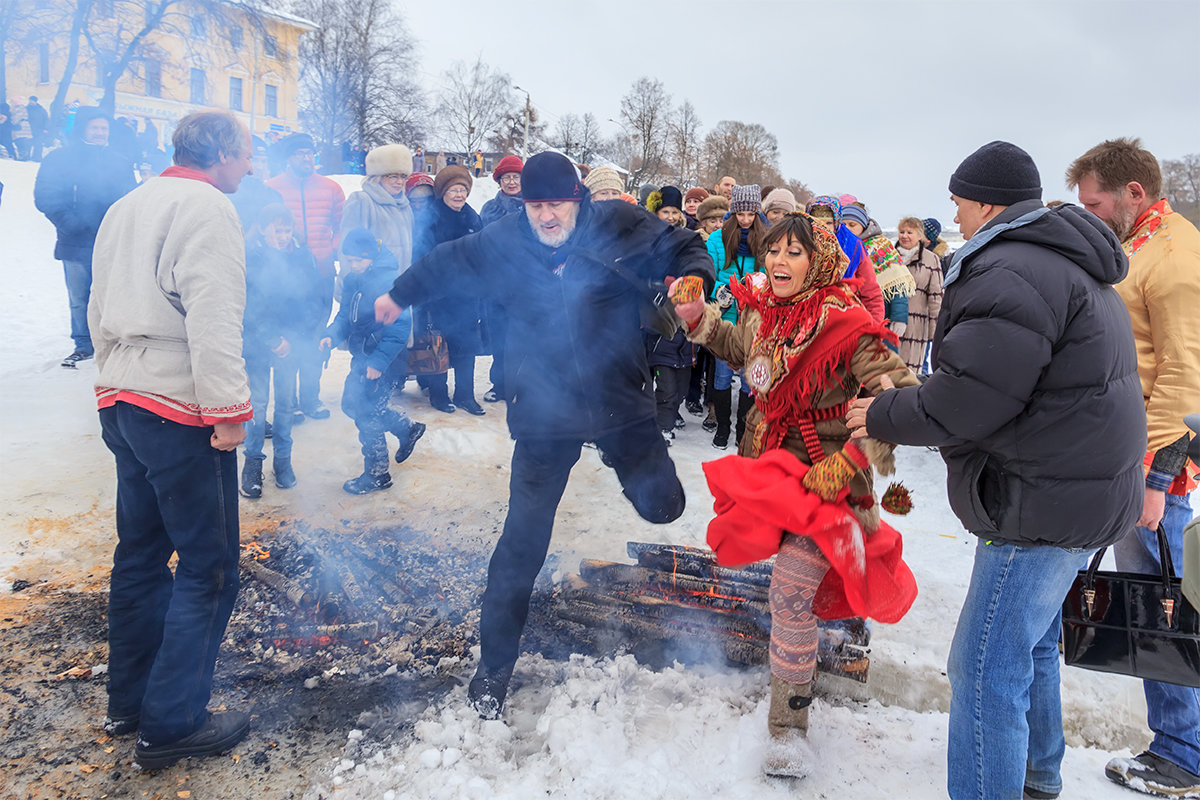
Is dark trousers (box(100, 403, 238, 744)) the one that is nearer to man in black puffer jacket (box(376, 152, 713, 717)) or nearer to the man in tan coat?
man in black puffer jacket (box(376, 152, 713, 717))

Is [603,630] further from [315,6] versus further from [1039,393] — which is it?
[315,6]

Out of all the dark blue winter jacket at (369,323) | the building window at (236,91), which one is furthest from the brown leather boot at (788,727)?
the building window at (236,91)

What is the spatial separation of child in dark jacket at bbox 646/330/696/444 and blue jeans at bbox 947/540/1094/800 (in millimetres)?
3955

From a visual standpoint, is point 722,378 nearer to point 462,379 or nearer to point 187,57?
point 462,379

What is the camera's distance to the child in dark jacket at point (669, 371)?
6.13 meters

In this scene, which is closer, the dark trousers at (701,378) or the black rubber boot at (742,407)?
the black rubber boot at (742,407)

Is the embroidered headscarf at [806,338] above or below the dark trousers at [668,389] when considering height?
above

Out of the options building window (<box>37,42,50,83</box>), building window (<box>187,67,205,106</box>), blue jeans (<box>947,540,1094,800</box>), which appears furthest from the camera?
building window (<box>187,67,205,106</box>)

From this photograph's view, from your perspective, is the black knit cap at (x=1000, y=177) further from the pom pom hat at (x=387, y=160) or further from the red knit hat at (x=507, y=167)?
the red knit hat at (x=507, y=167)

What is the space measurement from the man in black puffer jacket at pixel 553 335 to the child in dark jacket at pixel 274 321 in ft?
7.42

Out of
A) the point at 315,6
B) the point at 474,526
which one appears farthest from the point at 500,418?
→ the point at 315,6

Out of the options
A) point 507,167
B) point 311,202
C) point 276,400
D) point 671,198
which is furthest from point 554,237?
point 671,198

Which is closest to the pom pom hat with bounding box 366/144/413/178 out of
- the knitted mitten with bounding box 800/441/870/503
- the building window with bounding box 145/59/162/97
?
the knitted mitten with bounding box 800/441/870/503

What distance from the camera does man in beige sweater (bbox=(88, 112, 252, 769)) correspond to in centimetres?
231
